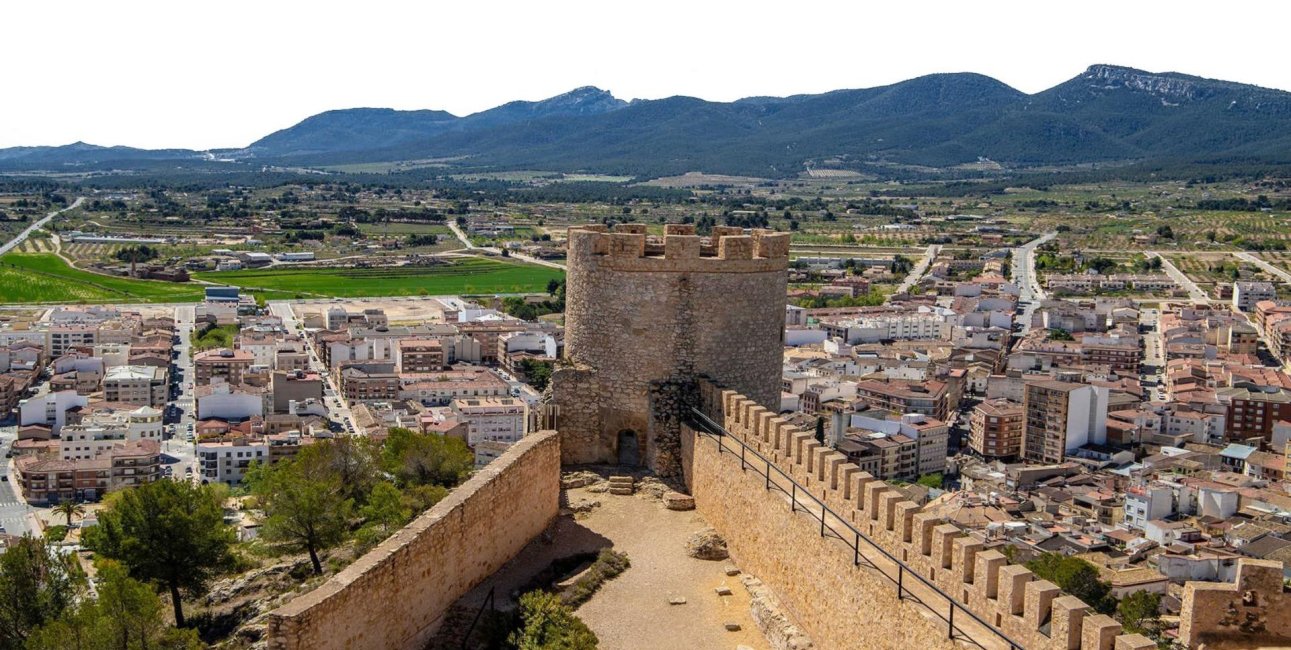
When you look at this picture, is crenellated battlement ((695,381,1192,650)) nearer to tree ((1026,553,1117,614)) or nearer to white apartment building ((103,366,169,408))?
tree ((1026,553,1117,614))

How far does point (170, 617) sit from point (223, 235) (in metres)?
133

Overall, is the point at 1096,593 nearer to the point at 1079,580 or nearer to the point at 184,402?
the point at 1079,580

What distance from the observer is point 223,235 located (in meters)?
142

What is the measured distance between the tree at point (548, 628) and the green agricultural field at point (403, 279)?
93.8m

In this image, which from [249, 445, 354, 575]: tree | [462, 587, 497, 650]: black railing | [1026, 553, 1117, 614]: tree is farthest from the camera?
[1026, 553, 1117, 614]: tree

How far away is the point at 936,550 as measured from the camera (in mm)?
7352

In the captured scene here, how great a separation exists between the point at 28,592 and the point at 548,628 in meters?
13.3

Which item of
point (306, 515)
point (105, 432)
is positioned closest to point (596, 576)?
point (306, 515)

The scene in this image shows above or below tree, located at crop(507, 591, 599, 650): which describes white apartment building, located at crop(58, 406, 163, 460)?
below

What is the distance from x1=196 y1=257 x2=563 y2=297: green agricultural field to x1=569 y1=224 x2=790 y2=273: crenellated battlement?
299ft

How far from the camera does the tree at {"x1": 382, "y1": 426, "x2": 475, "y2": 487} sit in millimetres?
17219

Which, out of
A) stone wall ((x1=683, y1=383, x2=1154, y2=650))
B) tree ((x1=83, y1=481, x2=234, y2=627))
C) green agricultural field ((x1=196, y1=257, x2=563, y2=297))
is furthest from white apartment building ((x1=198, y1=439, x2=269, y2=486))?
green agricultural field ((x1=196, y1=257, x2=563, y2=297))

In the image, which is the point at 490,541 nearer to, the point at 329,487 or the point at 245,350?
the point at 329,487

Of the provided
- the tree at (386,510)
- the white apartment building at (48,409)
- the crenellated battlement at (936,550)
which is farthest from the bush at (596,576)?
the white apartment building at (48,409)
